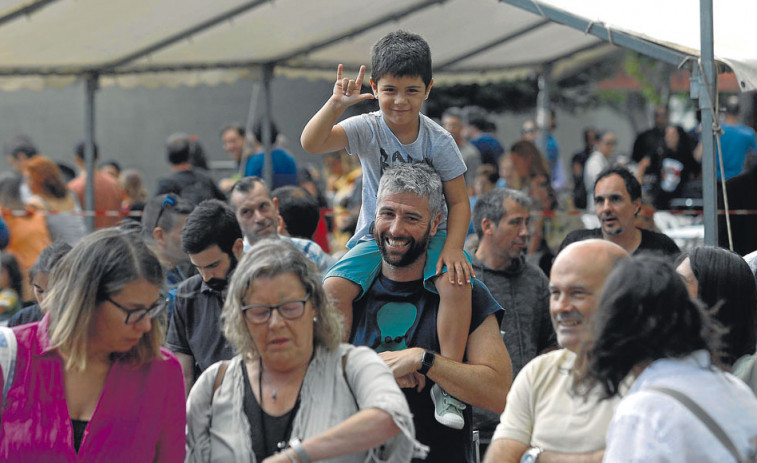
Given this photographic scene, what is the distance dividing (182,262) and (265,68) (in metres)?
4.71

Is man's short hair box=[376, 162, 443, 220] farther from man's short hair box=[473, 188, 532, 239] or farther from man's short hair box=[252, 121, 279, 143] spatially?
man's short hair box=[252, 121, 279, 143]

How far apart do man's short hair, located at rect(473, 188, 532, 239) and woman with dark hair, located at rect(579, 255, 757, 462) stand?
3310mm

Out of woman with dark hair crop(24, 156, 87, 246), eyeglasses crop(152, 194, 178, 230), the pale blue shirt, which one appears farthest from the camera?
woman with dark hair crop(24, 156, 87, 246)

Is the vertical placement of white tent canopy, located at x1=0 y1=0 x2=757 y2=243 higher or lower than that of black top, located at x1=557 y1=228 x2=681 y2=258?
higher

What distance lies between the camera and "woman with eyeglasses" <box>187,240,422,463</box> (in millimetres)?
3115

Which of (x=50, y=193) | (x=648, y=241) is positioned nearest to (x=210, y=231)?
(x=648, y=241)

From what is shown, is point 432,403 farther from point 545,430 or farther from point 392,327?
point 545,430

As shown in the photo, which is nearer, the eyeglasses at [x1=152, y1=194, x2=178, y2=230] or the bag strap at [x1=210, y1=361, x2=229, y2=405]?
the bag strap at [x1=210, y1=361, x2=229, y2=405]

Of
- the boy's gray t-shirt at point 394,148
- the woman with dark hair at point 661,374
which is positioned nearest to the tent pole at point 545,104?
the boy's gray t-shirt at point 394,148

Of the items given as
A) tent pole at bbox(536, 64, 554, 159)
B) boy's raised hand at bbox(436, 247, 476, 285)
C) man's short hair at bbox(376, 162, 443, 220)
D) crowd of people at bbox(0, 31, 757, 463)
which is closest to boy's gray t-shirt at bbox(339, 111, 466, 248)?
crowd of people at bbox(0, 31, 757, 463)

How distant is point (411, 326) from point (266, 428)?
3.35 ft

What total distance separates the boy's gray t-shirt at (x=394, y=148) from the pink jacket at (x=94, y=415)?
149cm

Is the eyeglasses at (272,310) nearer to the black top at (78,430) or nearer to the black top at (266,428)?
the black top at (266,428)

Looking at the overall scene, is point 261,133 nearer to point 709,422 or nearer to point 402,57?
point 402,57
